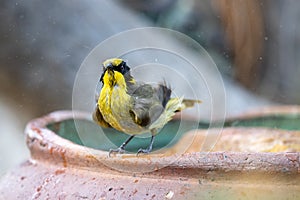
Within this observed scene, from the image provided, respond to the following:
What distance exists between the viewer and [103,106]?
675 mm

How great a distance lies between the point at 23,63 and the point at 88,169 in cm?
58

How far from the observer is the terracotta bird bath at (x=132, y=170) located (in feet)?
1.83

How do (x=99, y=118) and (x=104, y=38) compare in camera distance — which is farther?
(x=104, y=38)

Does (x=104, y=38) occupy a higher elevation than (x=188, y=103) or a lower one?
higher

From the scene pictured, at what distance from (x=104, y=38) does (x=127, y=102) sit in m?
0.69

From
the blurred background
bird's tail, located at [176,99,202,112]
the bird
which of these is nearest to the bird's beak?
the bird

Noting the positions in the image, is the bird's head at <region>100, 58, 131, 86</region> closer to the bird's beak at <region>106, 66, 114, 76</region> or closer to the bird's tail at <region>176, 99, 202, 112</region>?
the bird's beak at <region>106, 66, 114, 76</region>

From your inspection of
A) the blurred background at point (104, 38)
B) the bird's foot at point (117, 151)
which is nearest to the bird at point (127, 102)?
the bird's foot at point (117, 151)

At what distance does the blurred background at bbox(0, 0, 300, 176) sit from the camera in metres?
1.21

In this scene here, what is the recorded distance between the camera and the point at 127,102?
0.66m

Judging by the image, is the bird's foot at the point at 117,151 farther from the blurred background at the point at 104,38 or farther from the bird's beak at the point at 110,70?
the blurred background at the point at 104,38

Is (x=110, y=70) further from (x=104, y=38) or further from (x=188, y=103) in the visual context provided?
(x=104, y=38)

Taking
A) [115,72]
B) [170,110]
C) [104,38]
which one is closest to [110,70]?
[115,72]

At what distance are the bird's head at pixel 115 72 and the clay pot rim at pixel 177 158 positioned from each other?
0.09m
